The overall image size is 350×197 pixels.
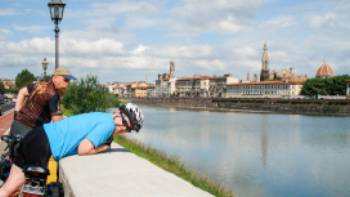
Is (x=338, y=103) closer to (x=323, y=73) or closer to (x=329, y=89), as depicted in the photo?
(x=329, y=89)

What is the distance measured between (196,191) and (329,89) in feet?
382

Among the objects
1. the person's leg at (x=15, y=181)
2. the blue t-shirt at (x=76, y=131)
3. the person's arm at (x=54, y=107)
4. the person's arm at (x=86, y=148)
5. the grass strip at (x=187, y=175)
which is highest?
the person's arm at (x=54, y=107)

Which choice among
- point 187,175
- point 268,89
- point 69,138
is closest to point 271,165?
point 187,175

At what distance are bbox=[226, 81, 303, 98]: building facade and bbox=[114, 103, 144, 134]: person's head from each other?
136 meters

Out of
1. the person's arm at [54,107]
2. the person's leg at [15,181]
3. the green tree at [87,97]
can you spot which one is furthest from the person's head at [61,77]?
the green tree at [87,97]

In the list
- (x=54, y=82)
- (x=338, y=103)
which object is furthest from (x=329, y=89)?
(x=54, y=82)

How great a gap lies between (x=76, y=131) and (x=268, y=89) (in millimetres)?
150751

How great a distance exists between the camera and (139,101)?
158 m

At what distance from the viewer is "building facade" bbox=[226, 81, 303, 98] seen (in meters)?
145

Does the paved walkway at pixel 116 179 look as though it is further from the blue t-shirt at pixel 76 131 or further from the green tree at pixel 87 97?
the green tree at pixel 87 97

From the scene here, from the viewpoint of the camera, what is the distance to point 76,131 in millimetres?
3705

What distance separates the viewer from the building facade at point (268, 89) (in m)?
145

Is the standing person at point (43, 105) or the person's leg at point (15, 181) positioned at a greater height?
the standing person at point (43, 105)

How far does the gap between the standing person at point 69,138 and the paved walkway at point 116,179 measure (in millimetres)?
114
